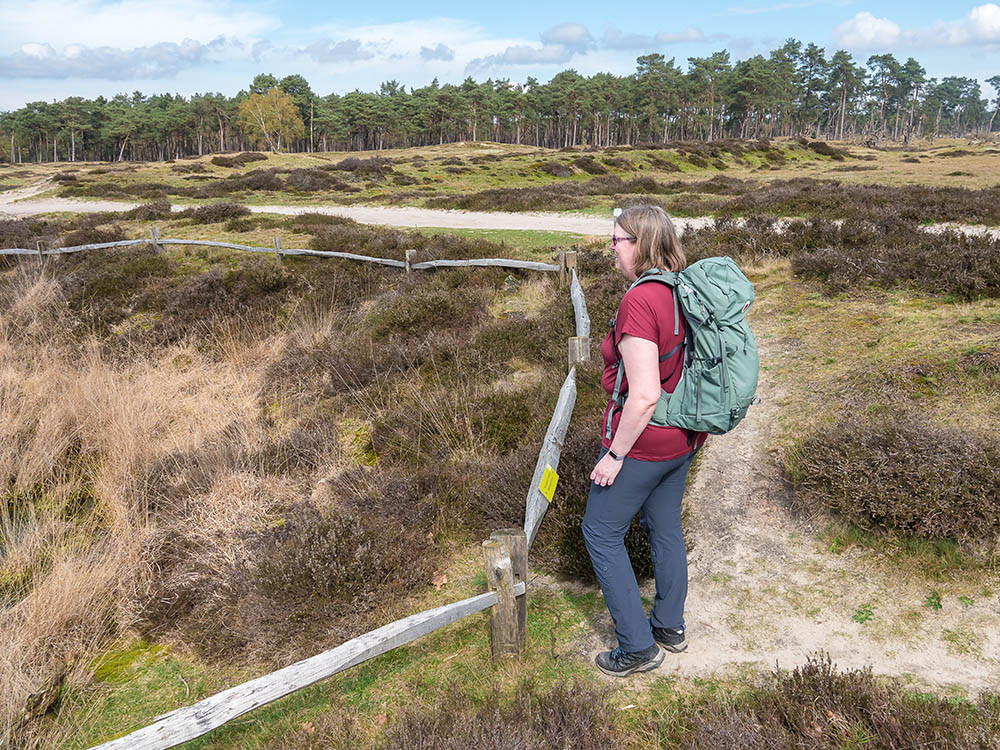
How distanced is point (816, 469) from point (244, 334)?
9.06m

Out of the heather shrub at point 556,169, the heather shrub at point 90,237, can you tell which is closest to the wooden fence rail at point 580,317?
the heather shrub at point 90,237

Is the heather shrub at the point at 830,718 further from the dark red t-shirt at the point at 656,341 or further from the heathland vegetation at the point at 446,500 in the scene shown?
the dark red t-shirt at the point at 656,341

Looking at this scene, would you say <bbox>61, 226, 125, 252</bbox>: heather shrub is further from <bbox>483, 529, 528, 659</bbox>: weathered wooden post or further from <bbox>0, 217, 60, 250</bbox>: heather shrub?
<bbox>483, 529, 528, 659</bbox>: weathered wooden post

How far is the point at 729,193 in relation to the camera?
2256 cm

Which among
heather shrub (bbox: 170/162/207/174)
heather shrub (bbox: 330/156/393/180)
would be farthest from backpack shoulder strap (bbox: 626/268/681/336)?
heather shrub (bbox: 170/162/207/174)

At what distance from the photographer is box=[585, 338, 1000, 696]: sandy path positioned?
10.4ft

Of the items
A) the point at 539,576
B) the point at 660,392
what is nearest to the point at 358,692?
the point at 539,576

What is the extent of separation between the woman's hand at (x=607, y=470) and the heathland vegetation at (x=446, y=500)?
1.08m

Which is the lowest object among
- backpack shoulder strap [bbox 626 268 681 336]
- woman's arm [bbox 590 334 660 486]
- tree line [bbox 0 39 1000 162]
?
woman's arm [bbox 590 334 660 486]

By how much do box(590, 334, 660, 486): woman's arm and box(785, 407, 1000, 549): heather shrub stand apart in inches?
89.7

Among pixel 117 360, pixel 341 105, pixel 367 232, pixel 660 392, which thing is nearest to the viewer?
pixel 660 392

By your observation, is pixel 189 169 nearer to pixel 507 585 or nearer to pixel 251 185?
pixel 251 185

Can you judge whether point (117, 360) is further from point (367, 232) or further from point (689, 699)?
point (689, 699)

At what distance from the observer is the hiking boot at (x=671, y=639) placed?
3.35 metres
